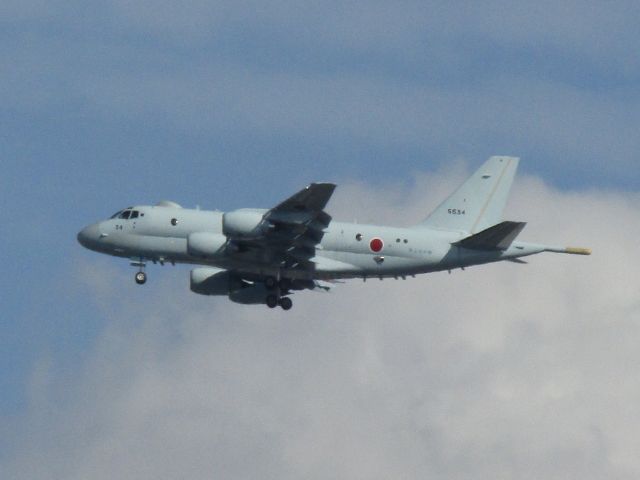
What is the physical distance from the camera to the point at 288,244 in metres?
86.1

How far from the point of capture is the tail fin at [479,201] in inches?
3639

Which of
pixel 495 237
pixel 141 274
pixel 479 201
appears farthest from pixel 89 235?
pixel 495 237

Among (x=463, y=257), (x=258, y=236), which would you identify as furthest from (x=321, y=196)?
(x=463, y=257)

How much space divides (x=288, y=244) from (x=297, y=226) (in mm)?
1746

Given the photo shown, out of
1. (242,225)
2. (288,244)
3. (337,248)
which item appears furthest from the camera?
(337,248)

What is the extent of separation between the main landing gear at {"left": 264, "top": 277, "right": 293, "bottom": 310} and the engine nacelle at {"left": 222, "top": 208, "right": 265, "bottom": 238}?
22.2ft

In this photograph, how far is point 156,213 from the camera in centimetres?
8850

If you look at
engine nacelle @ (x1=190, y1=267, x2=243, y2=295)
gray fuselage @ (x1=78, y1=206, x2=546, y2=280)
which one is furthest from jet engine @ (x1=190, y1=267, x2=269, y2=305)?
gray fuselage @ (x1=78, y1=206, x2=546, y2=280)

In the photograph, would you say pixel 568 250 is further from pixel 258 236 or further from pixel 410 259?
pixel 258 236

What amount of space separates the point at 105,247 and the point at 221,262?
7.34m

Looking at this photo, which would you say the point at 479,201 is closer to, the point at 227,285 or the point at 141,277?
the point at 227,285

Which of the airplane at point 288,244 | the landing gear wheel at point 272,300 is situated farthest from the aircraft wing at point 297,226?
the landing gear wheel at point 272,300

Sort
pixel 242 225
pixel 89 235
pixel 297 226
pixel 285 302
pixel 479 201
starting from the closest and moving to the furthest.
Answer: pixel 242 225, pixel 297 226, pixel 89 235, pixel 285 302, pixel 479 201

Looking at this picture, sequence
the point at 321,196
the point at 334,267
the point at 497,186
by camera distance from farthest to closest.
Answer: the point at 497,186, the point at 334,267, the point at 321,196
